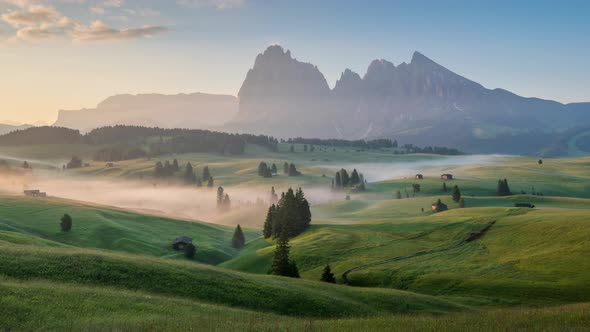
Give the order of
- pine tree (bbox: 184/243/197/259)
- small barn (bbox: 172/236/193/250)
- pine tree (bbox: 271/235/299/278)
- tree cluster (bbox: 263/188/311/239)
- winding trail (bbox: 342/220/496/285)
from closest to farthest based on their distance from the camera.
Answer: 1. pine tree (bbox: 271/235/299/278)
2. winding trail (bbox: 342/220/496/285)
3. pine tree (bbox: 184/243/197/259)
4. small barn (bbox: 172/236/193/250)
5. tree cluster (bbox: 263/188/311/239)

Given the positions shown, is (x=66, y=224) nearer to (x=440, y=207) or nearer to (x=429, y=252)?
(x=429, y=252)

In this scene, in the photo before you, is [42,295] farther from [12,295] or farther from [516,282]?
[516,282]

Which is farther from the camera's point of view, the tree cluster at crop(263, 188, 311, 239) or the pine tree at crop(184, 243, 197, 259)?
the tree cluster at crop(263, 188, 311, 239)

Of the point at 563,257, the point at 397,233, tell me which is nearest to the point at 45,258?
the point at 563,257

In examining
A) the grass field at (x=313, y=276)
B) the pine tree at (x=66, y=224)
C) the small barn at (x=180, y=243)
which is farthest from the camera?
the small barn at (x=180, y=243)

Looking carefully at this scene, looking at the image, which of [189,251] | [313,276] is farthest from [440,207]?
[313,276]

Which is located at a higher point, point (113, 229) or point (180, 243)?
point (113, 229)

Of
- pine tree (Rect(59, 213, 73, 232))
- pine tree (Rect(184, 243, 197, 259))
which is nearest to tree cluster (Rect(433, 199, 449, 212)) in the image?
pine tree (Rect(184, 243, 197, 259))

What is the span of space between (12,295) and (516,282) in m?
55.1

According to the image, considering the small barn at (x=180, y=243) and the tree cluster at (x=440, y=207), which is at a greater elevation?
the tree cluster at (x=440, y=207)

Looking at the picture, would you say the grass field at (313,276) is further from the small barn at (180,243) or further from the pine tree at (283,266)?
the pine tree at (283,266)

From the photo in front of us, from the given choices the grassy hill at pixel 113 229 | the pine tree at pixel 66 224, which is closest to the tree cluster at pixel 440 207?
the grassy hill at pixel 113 229

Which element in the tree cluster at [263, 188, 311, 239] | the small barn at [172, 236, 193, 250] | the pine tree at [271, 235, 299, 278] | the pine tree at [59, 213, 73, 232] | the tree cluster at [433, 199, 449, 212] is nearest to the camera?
the pine tree at [271, 235, 299, 278]

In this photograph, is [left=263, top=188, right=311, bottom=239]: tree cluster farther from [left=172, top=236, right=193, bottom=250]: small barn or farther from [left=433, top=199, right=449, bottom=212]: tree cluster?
[left=433, top=199, right=449, bottom=212]: tree cluster
